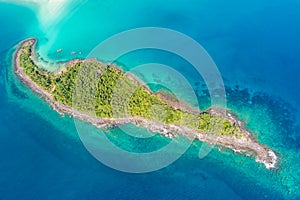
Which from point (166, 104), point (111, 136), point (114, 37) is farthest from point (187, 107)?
point (114, 37)

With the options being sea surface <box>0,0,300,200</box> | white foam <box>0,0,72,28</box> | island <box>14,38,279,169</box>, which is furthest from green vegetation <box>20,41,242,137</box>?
white foam <box>0,0,72,28</box>

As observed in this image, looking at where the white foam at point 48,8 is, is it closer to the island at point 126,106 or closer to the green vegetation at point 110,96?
the green vegetation at point 110,96

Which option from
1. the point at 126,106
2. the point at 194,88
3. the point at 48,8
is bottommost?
the point at 126,106

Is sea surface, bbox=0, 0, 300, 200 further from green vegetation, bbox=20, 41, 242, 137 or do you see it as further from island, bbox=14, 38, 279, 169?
green vegetation, bbox=20, 41, 242, 137

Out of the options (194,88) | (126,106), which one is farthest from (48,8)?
(194,88)

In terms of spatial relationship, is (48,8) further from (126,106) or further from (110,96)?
(126,106)

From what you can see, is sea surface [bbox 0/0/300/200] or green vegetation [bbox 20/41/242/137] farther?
green vegetation [bbox 20/41/242/137]
